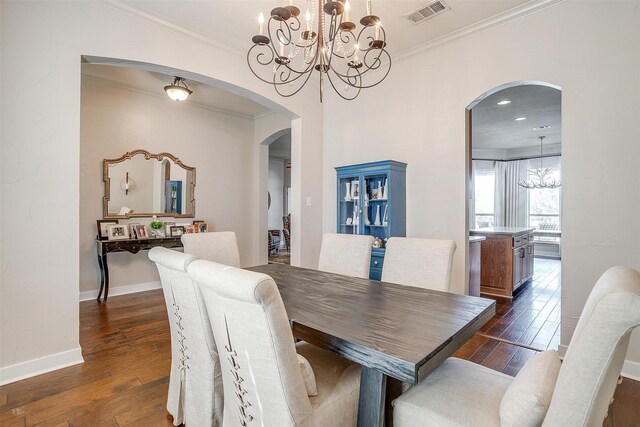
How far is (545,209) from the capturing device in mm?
8125

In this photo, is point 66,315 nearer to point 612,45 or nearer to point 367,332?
point 367,332

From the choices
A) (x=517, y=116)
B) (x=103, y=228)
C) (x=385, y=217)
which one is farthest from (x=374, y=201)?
(x=517, y=116)

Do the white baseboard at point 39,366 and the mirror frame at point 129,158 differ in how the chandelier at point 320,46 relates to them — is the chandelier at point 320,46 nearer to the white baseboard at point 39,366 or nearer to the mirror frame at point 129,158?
the mirror frame at point 129,158

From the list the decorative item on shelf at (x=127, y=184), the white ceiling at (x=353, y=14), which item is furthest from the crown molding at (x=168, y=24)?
the decorative item on shelf at (x=127, y=184)

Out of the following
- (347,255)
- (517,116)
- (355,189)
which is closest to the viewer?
(347,255)

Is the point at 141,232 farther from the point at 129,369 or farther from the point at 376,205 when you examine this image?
the point at 376,205

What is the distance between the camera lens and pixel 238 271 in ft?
3.29

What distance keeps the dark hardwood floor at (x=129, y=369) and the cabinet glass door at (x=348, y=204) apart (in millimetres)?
1799

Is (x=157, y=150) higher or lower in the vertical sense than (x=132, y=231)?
higher

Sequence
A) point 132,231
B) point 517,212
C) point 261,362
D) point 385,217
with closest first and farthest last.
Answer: point 261,362, point 385,217, point 132,231, point 517,212

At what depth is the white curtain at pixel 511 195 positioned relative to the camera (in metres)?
8.21

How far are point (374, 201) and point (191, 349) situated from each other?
257 cm

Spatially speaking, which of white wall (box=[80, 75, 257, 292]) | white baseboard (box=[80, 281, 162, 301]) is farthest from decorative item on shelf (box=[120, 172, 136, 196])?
Answer: white baseboard (box=[80, 281, 162, 301])

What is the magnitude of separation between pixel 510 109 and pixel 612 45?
2.98m
